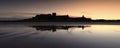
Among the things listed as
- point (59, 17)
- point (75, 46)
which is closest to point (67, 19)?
point (59, 17)

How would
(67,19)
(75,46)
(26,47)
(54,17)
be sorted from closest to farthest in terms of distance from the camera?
(26,47) < (75,46) < (54,17) < (67,19)

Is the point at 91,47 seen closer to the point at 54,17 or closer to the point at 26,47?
the point at 26,47

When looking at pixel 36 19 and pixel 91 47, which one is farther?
pixel 36 19

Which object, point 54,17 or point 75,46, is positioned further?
point 54,17

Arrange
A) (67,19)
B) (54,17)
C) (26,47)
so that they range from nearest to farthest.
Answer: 1. (26,47)
2. (54,17)
3. (67,19)

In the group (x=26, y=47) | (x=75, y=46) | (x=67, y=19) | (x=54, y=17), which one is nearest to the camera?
(x=26, y=47)

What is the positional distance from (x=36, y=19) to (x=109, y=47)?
248ft

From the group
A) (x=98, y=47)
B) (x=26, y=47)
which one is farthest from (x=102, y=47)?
(x=26, y=47)

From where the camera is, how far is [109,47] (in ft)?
52.7

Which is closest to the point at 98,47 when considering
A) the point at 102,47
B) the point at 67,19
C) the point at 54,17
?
the point at 102,47

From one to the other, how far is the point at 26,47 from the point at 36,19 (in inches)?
2983

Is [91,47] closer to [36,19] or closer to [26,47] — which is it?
[26,47]

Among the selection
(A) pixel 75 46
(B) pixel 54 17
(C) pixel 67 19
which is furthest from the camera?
(C) pixel 67 19

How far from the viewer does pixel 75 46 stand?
16641mm
